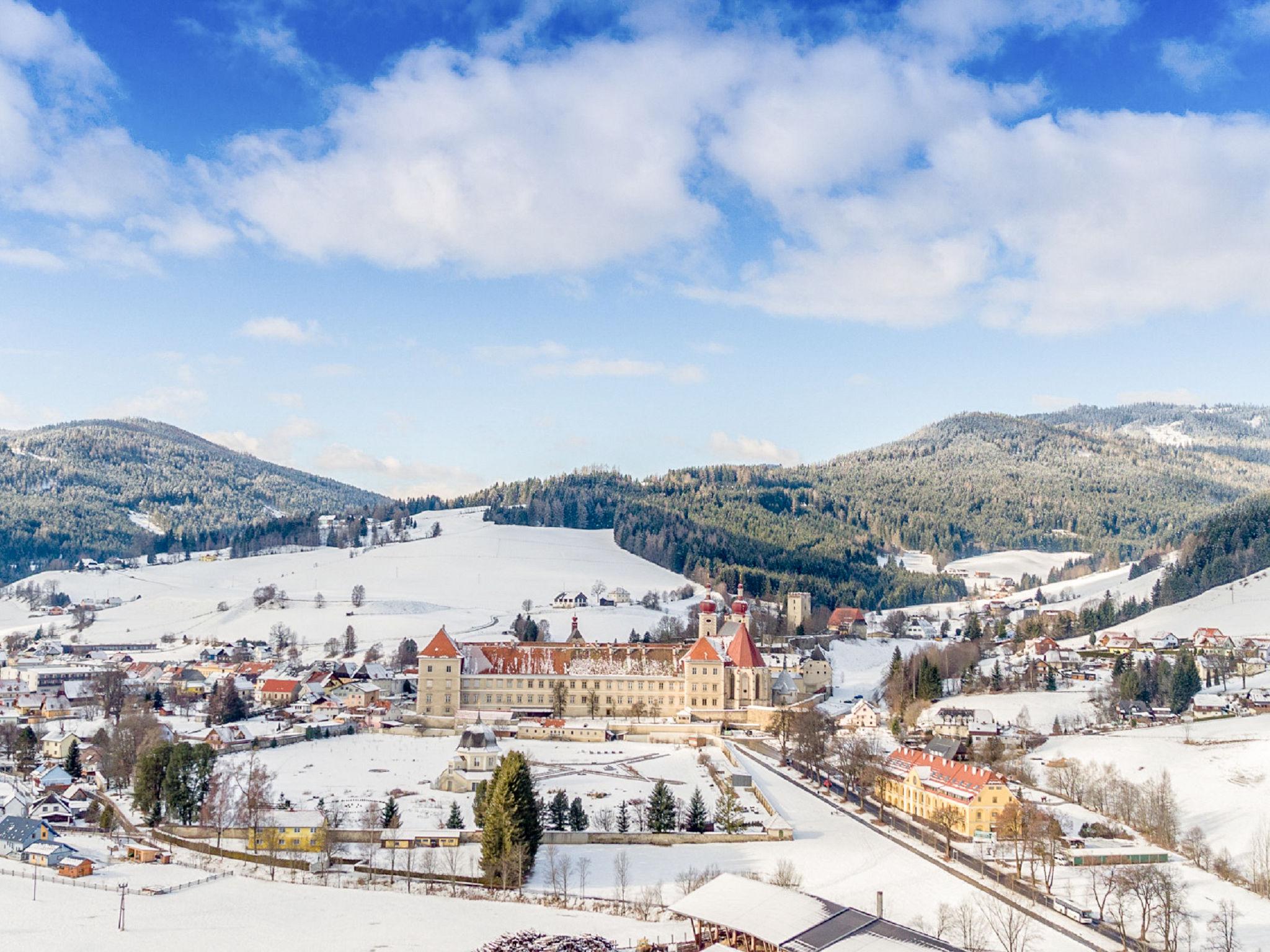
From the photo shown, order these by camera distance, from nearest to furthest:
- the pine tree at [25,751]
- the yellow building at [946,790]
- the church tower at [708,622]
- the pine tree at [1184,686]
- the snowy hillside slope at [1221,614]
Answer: the yellow building at [946,790]
the pine tree at [25,751]
the pine tree at [1184,686]
the church tower at [708,622]
the snowy hillside slope at [1221,614]

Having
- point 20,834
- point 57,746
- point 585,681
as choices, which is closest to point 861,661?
point 585,681

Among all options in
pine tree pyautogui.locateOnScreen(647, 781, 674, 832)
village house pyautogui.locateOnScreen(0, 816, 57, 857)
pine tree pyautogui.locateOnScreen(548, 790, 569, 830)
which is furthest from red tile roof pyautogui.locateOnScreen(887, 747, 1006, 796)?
village house pyautogui.locateOnScreen(0, 816, 57, 857)

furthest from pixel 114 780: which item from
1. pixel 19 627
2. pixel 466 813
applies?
pixel 19 627

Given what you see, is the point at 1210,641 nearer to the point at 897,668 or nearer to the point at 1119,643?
the point at 1119,643

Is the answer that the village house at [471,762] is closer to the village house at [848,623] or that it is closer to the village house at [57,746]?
the village house at [57,746]

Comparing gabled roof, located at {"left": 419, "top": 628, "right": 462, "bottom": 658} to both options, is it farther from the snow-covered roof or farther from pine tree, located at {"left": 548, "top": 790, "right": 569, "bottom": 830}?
the snow-covered roof

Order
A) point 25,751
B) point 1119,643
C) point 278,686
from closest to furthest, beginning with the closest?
point 25,751 < point 278,686 < point 1119,643

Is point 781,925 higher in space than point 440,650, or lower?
lower

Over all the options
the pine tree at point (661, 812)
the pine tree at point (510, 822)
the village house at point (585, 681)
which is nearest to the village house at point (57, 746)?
the village house at point (585, 681)

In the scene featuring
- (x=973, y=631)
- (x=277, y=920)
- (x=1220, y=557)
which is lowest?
(x=277, y=920)
